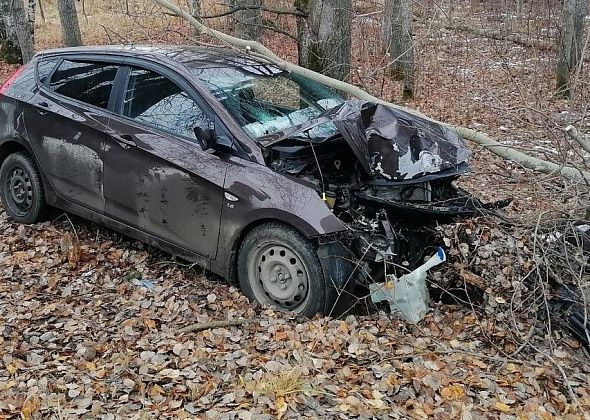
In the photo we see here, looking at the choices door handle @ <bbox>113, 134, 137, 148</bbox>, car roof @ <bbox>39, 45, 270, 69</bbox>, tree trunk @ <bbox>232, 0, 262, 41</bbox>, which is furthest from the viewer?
tree trunk @ <bbox>232, 0, 262, 41</bbox>

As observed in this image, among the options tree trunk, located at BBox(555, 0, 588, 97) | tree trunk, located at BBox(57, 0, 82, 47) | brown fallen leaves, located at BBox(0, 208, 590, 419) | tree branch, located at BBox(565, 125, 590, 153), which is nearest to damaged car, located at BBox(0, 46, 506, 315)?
brown fallen leaves, located at BBox(0, 208, 590, 419)

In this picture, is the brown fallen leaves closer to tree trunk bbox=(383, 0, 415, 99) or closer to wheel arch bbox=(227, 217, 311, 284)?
wheel arch bbox=(227, 217, 311, 284)

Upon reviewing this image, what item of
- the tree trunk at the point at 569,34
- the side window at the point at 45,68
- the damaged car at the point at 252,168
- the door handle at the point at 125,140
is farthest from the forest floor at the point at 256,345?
the tree trunk at the point at 569,34

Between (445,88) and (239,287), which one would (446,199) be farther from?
(445,88)

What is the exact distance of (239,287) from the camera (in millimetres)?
4984

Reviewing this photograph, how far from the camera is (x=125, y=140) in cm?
514

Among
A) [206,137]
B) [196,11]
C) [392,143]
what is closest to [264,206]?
[206,137]

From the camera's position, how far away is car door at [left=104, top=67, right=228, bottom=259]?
4801 mm

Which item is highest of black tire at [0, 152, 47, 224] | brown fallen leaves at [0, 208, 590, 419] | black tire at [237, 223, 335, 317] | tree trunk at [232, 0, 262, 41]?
tree trunk at [232, 0, 262, 41]

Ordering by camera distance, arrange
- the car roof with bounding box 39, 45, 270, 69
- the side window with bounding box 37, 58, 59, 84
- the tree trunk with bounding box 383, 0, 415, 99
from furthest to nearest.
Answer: the tree trunk with bounding box 383, 0, 415, 99 < the side window with bounding box 37, 58, 59, 84 < the car roof with bounding box 39, 45, 270, 69

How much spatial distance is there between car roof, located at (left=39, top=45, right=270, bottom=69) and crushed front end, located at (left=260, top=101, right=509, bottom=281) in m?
1.03

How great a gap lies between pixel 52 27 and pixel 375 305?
19.8 m

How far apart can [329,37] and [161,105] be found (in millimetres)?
2917

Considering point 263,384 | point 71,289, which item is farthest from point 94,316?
point 263,384
